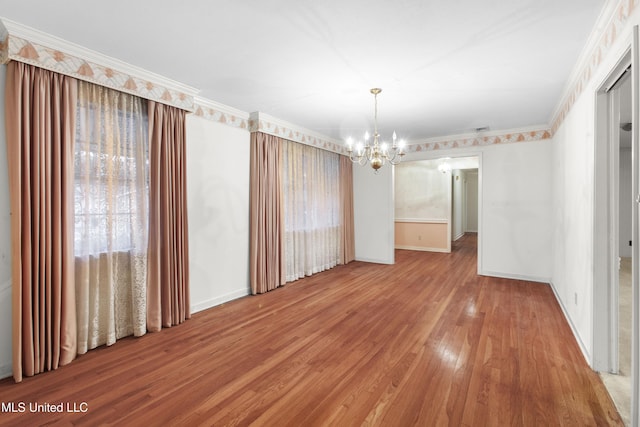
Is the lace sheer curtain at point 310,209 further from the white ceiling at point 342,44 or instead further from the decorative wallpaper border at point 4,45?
the decorative wallpaper border at point 4,45

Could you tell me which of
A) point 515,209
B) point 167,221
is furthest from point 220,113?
point 515,209

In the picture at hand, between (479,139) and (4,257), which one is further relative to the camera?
(479,139)

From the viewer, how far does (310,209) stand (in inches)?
215

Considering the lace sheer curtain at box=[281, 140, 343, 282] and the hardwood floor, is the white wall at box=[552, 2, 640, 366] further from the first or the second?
the lace sheer curtain at box=[281, 140, 343, 282]

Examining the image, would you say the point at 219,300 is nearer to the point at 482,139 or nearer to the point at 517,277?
the point at 517,277

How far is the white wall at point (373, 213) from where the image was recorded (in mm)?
6262

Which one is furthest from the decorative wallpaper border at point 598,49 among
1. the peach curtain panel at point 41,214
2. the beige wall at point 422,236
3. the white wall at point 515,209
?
the beige wall at point 422,236

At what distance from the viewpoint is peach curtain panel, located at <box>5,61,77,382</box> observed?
2223 mm

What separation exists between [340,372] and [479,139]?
4.78 m

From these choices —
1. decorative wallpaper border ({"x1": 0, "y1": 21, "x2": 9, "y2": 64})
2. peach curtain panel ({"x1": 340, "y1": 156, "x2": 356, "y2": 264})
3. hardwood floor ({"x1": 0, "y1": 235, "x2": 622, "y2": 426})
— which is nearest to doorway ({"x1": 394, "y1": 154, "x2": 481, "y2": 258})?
peach curtain panel ({"x1": 340, "y1": 156, "x2": 356, "y2": 264})

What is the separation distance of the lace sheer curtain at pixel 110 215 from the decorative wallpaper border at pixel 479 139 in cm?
479

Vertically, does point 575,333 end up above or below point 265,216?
below

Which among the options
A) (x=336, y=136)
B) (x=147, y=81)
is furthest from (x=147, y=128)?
(x=336, y=136)

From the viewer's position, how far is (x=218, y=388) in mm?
2119
